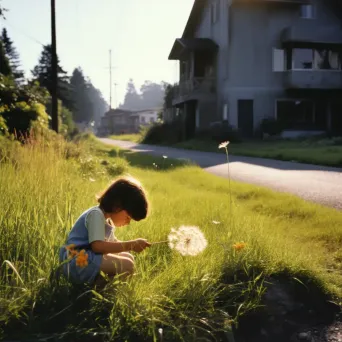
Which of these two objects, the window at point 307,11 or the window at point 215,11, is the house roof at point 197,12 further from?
the window at point 215,11

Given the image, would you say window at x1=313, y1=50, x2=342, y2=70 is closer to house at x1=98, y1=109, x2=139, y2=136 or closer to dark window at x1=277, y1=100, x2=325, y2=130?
dark window at x1=277, y1=100, x2=325, y2=130

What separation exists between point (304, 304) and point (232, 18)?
28242 mm

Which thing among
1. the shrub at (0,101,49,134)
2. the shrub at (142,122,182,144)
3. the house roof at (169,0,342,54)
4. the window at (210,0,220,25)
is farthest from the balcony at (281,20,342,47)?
the shrub at (0,101,49,134)

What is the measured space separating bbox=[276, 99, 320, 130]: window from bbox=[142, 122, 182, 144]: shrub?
7.05 m

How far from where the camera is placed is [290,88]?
96.6 ft

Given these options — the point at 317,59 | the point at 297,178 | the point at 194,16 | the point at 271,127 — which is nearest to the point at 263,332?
the point at 297,178

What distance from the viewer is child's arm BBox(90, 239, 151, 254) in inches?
120

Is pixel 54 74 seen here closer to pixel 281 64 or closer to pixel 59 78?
pixel 281 64

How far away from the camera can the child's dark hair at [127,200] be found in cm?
311

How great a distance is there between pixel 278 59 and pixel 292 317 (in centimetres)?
2850

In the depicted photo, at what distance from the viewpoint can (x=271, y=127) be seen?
95.2ft

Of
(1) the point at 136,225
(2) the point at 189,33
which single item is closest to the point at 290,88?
(2) the point at 189,33

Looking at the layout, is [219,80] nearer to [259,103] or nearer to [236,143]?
[259,103]

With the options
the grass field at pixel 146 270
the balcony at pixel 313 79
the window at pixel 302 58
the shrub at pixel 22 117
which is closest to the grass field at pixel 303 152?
the balcony at pixel 313 79
